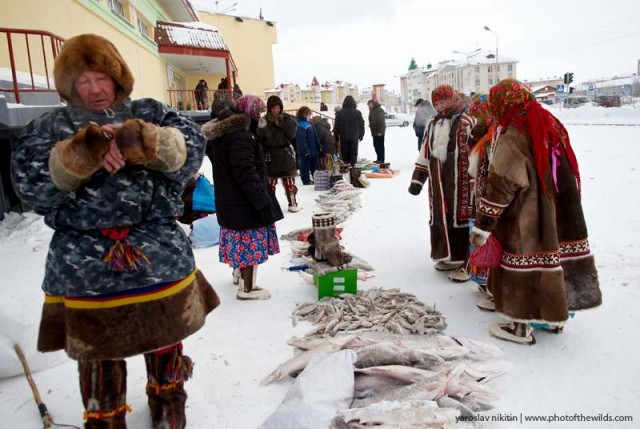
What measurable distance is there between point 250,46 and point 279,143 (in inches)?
880

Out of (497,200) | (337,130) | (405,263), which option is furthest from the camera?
(337,130)

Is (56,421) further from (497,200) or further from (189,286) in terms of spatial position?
(497,200)

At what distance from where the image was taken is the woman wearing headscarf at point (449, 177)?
4168 millimetres

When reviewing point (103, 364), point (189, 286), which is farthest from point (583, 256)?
point (103, 364)

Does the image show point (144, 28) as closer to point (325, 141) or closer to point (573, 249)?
point (325, 141)

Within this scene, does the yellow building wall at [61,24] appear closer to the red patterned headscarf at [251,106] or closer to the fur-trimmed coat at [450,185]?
the red patterned headscarf at [251,106]

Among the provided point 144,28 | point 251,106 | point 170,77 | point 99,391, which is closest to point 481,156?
point 251,106

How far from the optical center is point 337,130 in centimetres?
1103

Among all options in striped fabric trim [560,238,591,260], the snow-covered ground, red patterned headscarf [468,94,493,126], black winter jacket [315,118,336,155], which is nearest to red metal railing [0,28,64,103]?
the snow-covered ground

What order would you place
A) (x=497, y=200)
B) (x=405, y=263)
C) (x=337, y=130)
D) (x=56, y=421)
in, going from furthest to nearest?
(x=337, y=130) < (x=405, y=263) < (x=497, y=200) < (x=56, y=421)

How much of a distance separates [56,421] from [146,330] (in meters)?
1.09

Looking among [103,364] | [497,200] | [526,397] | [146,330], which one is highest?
[497,200]

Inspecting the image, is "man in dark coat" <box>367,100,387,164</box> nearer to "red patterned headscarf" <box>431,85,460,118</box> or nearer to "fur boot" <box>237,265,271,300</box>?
"red patterned headscarf" <box>431,85,460,118</box>

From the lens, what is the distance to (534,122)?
110 inches
